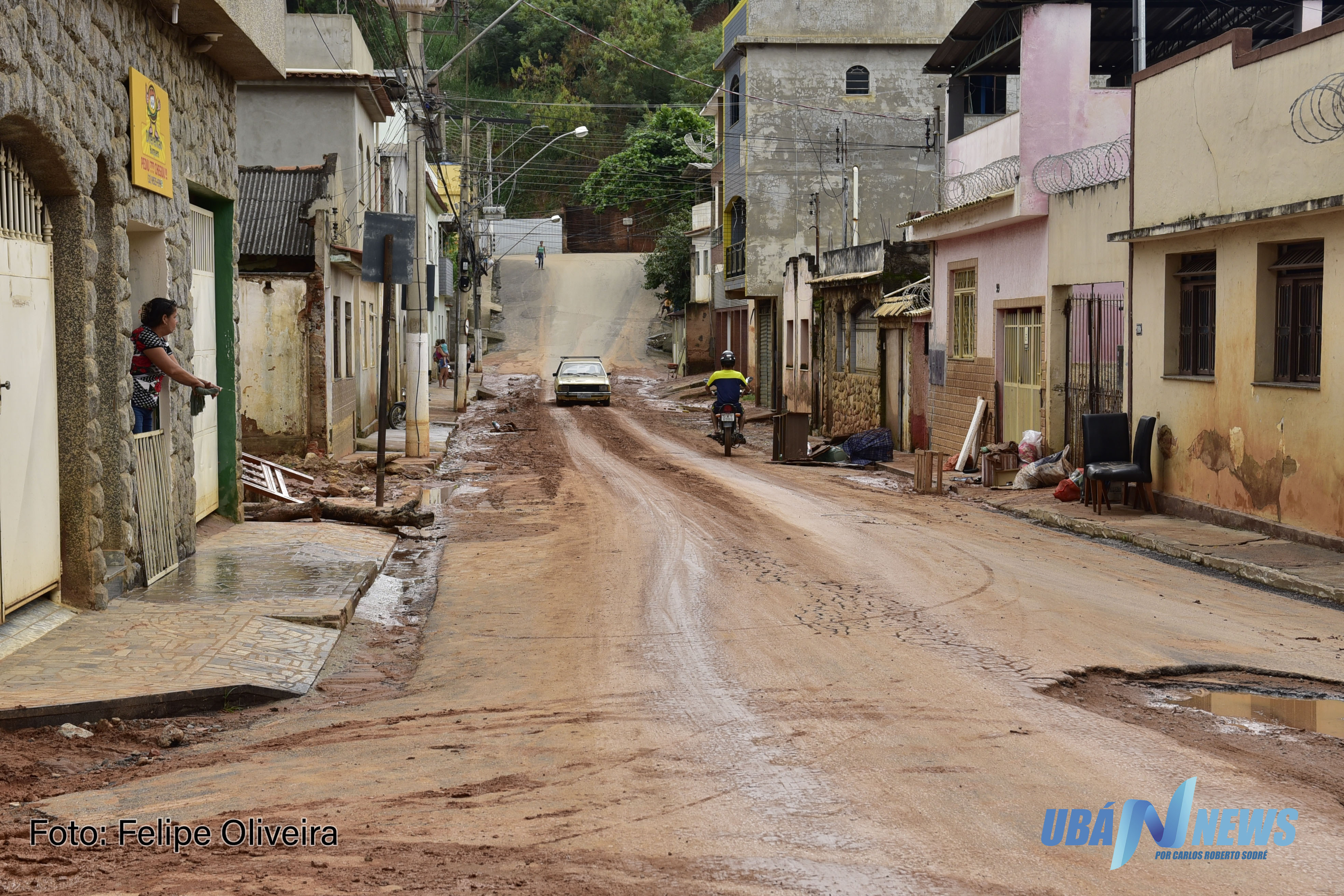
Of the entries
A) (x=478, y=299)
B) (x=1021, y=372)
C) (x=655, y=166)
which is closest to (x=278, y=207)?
(x=1021, y=372)

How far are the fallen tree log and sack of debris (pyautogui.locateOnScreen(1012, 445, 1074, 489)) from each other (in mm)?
8354

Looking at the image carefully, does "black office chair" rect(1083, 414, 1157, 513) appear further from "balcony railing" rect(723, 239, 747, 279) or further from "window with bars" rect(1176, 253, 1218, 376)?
"balcony railing" rect(723, 239, 747, 279)

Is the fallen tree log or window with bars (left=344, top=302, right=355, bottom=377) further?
window with bars (left=344, top=302, right=355, bottom=377)

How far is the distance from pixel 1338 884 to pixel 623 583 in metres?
6.79

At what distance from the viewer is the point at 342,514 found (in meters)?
14.1

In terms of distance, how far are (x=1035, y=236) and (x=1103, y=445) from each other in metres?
4.70

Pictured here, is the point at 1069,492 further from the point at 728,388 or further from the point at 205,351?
the point at 205,351

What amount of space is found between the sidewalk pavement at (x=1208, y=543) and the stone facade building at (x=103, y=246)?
9.19m

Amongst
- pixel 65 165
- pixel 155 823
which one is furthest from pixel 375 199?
pixel 155 823

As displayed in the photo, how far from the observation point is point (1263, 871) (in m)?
4.42

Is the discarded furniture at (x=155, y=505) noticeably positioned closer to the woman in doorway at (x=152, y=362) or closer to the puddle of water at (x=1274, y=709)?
the woman in doorway at (x=152, y=362)

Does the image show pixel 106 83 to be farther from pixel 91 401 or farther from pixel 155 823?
pixel 155 823

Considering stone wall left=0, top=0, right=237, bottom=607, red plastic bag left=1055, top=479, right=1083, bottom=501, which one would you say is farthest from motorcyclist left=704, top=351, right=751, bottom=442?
stone wall left=0, top=0, right=237, bottom=607

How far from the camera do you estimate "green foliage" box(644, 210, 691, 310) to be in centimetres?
6194
